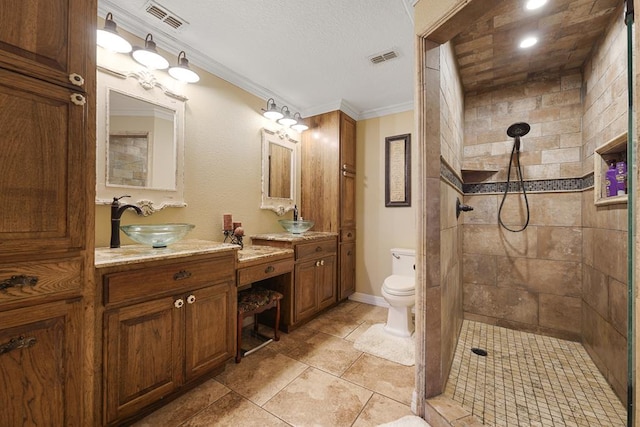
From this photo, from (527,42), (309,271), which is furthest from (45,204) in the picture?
(527,42)

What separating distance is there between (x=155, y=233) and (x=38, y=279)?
593 millimetres

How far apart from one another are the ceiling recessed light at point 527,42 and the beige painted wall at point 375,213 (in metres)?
1.22

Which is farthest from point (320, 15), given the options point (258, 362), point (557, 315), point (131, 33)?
point (557, 315)

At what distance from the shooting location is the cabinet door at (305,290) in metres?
2.45

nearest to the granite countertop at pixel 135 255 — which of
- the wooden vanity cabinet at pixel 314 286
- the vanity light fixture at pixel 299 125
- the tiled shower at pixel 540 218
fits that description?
the wooden vanity cabinet at pixel 314 286

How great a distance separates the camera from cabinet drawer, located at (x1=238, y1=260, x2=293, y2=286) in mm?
1922

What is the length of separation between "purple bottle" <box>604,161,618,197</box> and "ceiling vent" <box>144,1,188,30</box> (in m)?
3.02

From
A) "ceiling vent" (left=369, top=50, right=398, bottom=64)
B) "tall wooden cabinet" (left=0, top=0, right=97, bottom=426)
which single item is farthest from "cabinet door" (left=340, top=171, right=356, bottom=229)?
"tall wooden cabinet" (left=0, top=0, right=97, bottom=426)

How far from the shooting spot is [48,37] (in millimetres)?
1006

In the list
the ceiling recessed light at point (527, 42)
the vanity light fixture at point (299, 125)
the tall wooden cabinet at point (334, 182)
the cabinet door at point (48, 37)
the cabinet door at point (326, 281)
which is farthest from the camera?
the tall wooden cabinet at point (334, 182)

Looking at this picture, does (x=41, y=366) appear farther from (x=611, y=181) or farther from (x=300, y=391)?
(x=611, y=181)

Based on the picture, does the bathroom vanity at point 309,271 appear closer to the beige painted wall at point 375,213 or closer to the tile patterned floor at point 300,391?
the tile patterned floor at point 300,391

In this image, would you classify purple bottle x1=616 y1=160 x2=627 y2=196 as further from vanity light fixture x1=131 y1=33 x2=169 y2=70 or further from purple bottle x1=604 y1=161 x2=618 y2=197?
vanity light fixture x1=131 y1=33 x2=169 y2=70

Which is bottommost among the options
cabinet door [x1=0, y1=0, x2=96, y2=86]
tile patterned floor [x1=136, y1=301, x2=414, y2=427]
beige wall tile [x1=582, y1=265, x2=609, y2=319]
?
tile patterned floor [x1=136, y1=301, x2=414, y2=427]
